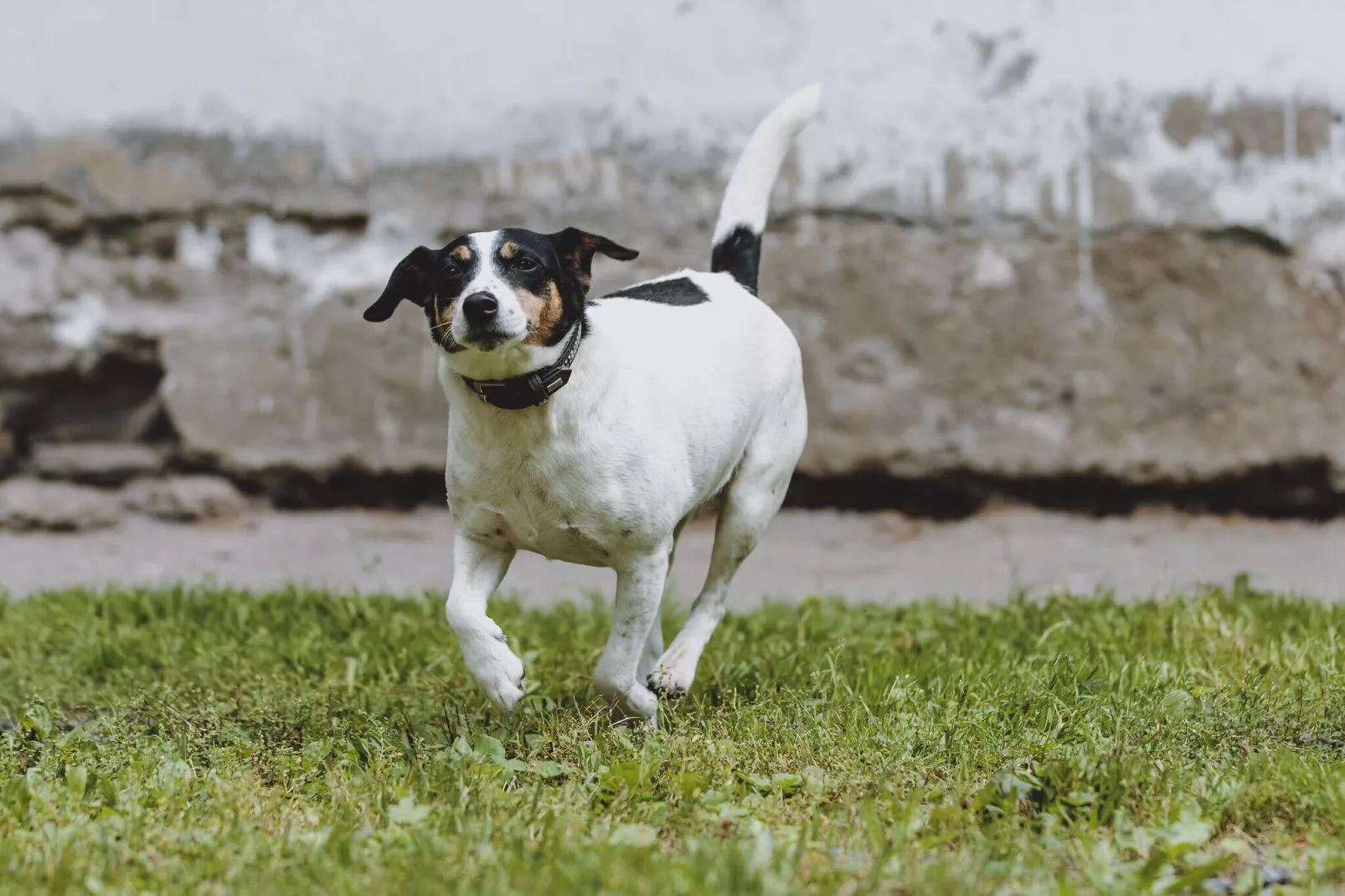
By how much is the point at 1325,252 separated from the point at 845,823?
4.51m

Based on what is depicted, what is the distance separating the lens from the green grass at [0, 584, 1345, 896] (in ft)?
7.84

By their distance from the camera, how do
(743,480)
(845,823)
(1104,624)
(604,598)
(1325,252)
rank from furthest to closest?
(1325,252)
(604,598)
(1104,624)
(743,480)
(845,823)

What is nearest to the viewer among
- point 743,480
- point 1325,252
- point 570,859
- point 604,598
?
point 570,859

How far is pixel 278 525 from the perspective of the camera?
632 cm

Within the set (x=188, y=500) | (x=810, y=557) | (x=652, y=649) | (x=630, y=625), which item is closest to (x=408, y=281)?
(x=630, y=625)

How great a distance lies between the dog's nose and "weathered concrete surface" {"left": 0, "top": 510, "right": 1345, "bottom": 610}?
2.49 m

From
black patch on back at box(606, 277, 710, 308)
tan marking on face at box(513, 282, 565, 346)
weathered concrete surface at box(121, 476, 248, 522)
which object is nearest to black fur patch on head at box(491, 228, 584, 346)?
tan marking on face at box(513, 282, 565, 346)

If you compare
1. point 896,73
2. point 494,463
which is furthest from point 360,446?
point 494,463

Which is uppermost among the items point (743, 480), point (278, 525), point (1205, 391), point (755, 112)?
point (755, 112)

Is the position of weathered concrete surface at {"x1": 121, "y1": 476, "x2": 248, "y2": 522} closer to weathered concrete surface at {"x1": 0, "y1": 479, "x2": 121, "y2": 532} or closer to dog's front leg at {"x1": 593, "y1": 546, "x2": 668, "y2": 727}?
weathered concrete surface at {"x1": 0, "y1": 479, "x2": 121, "y2": 532}

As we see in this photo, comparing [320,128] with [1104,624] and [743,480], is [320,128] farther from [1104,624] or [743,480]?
[1104,624]

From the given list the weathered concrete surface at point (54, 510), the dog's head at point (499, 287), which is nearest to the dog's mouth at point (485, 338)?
the dog's head at point (499, 287)

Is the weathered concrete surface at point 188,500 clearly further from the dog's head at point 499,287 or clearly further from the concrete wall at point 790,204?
the dog's head at point 499,287

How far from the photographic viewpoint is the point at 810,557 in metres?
6.00
